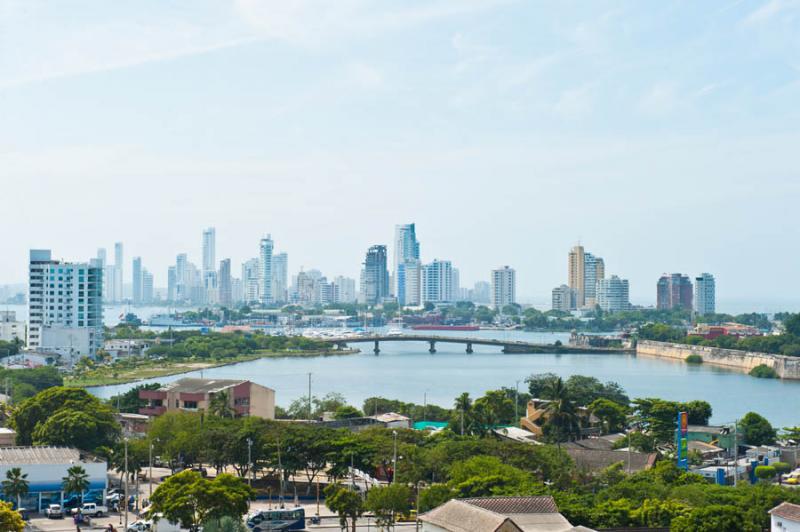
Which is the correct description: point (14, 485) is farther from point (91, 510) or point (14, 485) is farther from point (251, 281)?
point (251, 281)

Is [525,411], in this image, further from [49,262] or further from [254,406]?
[49,262]

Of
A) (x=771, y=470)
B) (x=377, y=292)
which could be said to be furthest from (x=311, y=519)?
(x=377, y=292)

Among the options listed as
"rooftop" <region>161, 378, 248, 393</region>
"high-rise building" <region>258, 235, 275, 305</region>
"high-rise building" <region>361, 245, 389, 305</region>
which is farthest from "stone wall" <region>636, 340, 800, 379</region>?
"high-rise building" <region>258, 235, 275, 305</region>

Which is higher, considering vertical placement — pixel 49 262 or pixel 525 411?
pixel 49 262

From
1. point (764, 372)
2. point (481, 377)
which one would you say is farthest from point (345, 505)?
point (764, 372)

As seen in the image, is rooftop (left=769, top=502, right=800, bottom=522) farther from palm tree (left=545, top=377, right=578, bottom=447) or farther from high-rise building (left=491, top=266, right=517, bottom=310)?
high-rise building (left=491, top=266, right=517, bottom=310)

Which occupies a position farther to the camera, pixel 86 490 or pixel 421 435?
pixel 421 435
